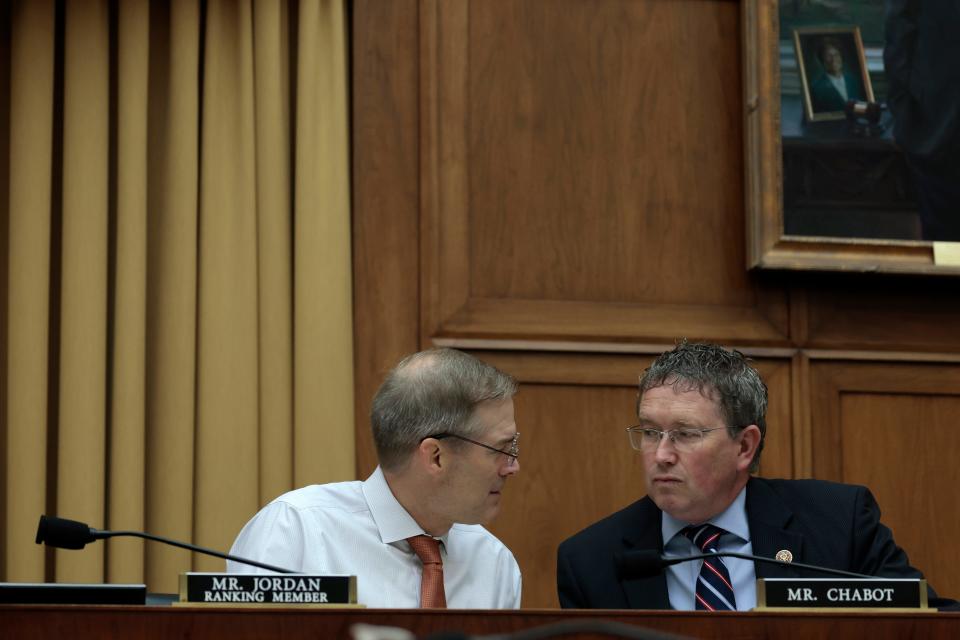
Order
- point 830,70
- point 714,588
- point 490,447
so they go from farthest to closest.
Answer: point 830,70
point 714,588
point 490,447

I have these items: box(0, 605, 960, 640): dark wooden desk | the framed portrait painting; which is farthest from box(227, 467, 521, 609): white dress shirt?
the framed portrait painting

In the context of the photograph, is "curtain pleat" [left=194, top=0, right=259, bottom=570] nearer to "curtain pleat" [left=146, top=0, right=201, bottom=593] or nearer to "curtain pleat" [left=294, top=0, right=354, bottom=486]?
"curtain pleat" [left=146, top=0, right=201, bottom=593]

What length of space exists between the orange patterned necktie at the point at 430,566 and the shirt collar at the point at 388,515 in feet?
0.07

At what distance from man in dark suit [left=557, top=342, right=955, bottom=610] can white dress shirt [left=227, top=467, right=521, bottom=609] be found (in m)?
0.29

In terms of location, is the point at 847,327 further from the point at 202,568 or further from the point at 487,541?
the point at 202,568

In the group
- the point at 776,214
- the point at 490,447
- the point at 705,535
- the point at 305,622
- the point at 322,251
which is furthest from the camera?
the point at 776,214

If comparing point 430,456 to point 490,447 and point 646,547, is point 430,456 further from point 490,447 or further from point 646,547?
point 646,547

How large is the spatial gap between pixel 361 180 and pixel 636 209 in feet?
2.94

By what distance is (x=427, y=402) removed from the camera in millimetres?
3205

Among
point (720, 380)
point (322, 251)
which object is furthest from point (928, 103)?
point (322, 251)

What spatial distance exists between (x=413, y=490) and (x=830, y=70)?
90.1 inches

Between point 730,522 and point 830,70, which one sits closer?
point 730,522

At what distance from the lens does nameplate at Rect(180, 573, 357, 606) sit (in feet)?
7.59

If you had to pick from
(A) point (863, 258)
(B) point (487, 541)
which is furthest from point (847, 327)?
(B) point (487, 541)
